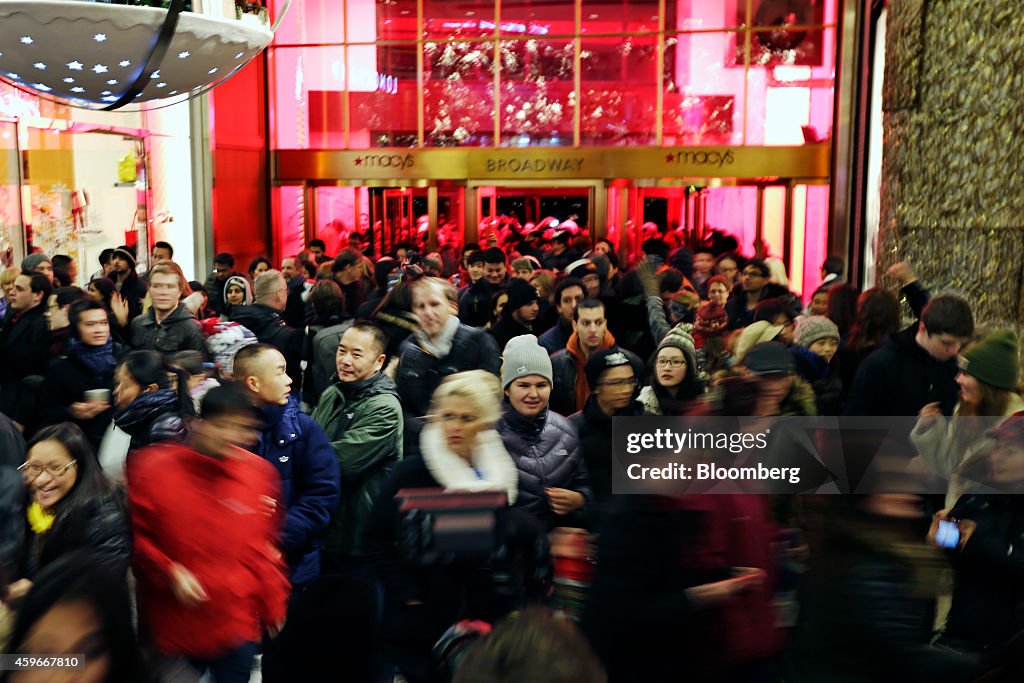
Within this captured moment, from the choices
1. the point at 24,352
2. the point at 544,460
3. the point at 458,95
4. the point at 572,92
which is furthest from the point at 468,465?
the point at 458,95

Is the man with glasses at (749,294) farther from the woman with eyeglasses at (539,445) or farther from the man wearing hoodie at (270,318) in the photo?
the woman with eyeglasses at (539,445)

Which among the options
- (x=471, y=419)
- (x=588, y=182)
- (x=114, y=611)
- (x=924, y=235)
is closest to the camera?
(x=114, y=611)

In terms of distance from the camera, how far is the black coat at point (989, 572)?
128 inches

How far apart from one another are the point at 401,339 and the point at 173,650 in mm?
2969

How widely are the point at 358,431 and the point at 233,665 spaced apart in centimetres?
103

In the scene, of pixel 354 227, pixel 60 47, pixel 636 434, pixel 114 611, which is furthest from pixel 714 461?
pixel 354 227

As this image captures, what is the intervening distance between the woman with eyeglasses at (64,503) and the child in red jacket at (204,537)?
1.12 ft

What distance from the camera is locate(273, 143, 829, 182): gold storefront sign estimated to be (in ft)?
52.8

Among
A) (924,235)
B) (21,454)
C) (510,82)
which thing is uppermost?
(510,82)

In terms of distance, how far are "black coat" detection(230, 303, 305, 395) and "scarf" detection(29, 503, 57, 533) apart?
2933 mm

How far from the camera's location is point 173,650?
121 inches

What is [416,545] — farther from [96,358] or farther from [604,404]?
[96,358]

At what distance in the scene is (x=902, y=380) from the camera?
4.70 m

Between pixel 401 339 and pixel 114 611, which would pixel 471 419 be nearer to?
pixel 114 611
